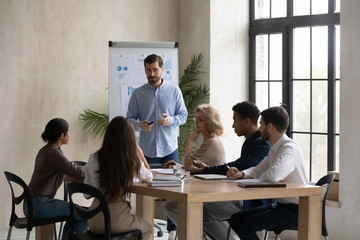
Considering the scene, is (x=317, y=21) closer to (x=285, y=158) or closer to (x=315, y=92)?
(x=315, y=92)

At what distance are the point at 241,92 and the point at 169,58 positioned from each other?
→ 3.47 feet

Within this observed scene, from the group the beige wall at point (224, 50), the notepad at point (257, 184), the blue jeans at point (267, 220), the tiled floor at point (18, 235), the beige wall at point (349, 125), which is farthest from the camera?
the beige wall at point (224, 50)

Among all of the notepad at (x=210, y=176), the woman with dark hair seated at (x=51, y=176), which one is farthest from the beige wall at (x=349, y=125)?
the woman with dark hair seated at (x=51, y=176)

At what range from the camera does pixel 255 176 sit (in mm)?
4922

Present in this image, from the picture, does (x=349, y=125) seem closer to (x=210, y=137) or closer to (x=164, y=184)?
(x=210, y=137)

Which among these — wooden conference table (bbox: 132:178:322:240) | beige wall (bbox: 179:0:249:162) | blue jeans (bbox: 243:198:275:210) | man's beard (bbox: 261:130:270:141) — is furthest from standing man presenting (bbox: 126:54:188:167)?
wooden conference table (bbox: 132:178:322:240)

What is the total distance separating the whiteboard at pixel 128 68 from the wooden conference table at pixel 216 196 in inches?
105

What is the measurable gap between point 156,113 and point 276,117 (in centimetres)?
207

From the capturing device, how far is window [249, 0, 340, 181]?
705 cm

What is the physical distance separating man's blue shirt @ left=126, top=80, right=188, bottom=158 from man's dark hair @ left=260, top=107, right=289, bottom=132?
6.11ft

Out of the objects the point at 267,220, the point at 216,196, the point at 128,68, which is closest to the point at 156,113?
the point at 128,68

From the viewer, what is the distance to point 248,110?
520 centimetres

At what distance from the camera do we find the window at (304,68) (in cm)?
705

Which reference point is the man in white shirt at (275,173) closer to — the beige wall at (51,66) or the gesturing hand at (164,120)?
the gesturing hand at (164,120)
